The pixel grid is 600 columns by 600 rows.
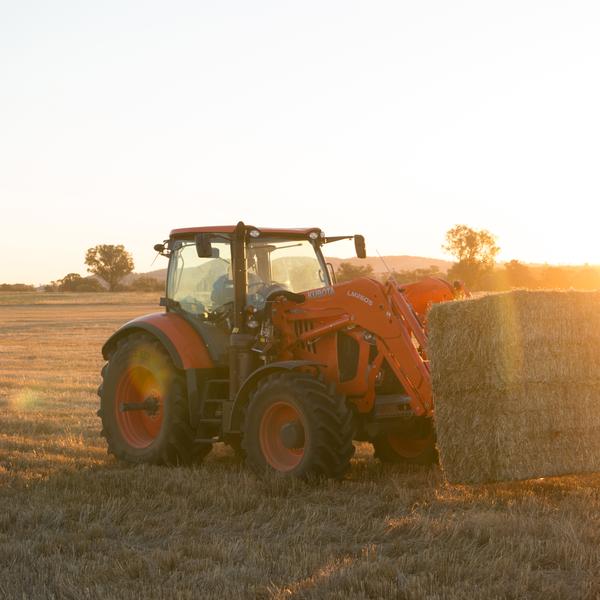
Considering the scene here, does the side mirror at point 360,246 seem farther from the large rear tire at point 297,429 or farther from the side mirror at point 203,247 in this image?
the large rear tire at point 297,429

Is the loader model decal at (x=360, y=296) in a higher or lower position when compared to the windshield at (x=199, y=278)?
lower

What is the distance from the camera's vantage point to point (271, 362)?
819cm

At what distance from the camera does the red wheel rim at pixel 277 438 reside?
7656 millimetres

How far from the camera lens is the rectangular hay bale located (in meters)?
6.85

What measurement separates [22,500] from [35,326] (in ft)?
118

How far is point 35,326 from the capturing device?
41.7 metres

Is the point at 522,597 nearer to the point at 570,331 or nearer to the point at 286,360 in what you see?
the point at 570,331

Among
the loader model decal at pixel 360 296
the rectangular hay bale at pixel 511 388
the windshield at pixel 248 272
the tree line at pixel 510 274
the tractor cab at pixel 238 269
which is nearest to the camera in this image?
the rectangular hay bale at pixel 511 388

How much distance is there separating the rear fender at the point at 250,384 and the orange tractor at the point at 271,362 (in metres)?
0.01

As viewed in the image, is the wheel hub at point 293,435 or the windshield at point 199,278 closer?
the wheel hub at point 293,435

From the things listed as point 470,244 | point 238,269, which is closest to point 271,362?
point 238,269

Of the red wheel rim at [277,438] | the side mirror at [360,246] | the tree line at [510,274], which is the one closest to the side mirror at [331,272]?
the side mirror at [360,246]

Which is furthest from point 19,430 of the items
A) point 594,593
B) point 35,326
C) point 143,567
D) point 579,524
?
point 35,326

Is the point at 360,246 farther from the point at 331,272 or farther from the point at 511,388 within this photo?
the point at 511,388
